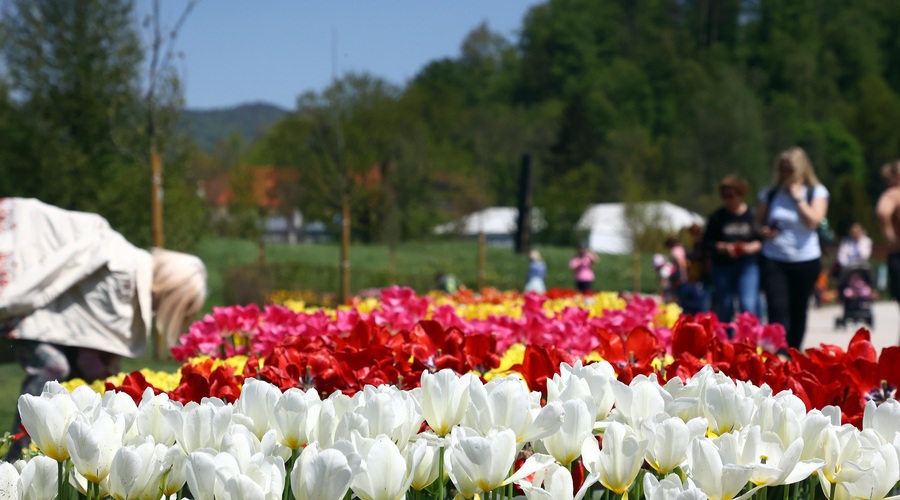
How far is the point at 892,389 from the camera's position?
10.8ft

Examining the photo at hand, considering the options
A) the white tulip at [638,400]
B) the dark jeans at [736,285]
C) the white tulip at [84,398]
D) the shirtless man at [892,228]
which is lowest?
the dark jeans at [736,285]

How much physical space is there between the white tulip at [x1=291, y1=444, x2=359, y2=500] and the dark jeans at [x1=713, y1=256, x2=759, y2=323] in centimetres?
755

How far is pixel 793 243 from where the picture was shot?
8500 millimetres

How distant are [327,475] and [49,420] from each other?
701 millimetres

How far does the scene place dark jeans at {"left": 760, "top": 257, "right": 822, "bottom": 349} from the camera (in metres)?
8.36

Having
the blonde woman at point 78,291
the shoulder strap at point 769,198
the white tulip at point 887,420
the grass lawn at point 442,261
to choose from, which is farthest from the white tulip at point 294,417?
the grass lawn at point 442,261

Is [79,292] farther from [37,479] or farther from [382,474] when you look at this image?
[382,474]

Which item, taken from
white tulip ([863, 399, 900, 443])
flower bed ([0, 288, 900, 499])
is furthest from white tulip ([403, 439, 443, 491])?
white tulip ([863, 399, 900, 443])

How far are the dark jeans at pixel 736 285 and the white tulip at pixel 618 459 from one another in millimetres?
7138

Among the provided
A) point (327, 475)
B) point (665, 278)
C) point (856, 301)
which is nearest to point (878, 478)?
point (327, 475)

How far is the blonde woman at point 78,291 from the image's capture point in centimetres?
514

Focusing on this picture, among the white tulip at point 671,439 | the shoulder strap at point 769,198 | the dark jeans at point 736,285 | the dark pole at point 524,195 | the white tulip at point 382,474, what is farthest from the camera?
the dark pole at point 524,195

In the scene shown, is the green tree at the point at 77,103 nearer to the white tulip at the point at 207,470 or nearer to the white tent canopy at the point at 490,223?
the white tulip at the point at 207,470

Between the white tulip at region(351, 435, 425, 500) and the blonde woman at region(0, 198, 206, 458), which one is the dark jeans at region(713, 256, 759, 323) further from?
the white tulip at region(351, 435, 425, 500)
